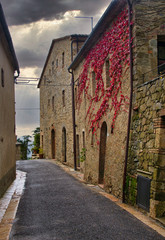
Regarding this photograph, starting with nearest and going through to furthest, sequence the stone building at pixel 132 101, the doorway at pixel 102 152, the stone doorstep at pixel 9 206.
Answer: the stone doorstep at pixel 9 206 < the stone building at pixel 132 101 < the doorway at pixel 102 152

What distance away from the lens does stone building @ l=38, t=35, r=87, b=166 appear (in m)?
18.2

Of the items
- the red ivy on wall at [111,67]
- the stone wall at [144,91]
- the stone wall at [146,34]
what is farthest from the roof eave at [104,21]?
the stone wall at [144,91]

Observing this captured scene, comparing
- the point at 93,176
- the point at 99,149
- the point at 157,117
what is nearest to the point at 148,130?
the point at 157,117

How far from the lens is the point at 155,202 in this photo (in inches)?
253

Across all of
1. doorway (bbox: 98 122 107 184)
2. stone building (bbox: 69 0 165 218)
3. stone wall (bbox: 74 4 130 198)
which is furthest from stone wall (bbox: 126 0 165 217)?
doorway (bbox: 98 122 107 184)

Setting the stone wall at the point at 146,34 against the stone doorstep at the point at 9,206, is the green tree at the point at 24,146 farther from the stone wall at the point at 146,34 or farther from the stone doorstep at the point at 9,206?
the stone wall at the point at 146,34

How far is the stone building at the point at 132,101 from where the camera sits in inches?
262

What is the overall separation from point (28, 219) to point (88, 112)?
7.23m

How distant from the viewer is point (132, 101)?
803cm

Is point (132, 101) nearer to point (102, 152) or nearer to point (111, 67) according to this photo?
point (111, 67)

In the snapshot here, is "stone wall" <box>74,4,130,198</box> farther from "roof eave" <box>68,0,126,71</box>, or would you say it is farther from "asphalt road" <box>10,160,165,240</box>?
"asphalt road" <box>10,160,165,240</box>

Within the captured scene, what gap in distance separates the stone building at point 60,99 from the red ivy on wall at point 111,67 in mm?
5282

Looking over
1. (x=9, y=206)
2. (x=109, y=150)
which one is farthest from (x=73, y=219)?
(x=109, y=150)

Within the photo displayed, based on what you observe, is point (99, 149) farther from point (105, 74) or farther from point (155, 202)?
point (155, 202)
